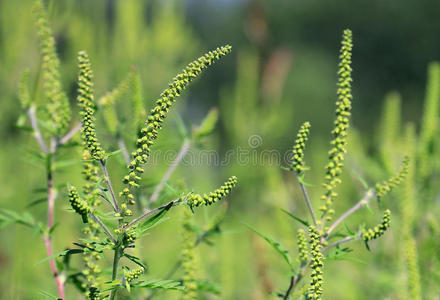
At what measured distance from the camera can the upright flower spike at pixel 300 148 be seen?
842 millimetres

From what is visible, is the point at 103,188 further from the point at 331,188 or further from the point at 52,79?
the point at 52,79

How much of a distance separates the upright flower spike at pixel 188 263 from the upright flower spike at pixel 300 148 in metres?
0.33

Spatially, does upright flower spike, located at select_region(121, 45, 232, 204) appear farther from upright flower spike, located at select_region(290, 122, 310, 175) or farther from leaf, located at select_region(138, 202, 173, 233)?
upright flower spike, located at select_region(290, 122, 310, 175)

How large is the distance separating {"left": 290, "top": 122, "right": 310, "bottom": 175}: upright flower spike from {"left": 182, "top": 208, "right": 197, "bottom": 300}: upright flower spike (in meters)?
0.33

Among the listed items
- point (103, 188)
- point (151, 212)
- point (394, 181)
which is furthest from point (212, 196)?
point (394, 181)

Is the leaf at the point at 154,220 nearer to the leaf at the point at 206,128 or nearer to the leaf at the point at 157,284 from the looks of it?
the leaf at the point at 157,284

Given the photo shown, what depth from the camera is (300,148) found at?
0.86 meters

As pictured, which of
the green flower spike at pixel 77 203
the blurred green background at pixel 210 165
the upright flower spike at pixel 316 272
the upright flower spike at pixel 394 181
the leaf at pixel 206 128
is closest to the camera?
the green flower spike at pixel 77 203

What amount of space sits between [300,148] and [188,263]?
39 centimetres

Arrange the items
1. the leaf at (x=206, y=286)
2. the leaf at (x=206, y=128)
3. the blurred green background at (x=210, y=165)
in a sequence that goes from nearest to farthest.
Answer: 1. the leaf at (x=206, y=286)
2. the leaf at (x=206, y=128)
3. the blurred green background at (x=210, y=165)

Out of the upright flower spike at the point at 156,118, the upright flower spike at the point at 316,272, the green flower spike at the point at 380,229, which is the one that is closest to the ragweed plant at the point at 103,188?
the upright flower spike at the point at 156,118

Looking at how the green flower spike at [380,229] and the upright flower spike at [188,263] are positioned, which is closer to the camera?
the green flower spike at [380,229]

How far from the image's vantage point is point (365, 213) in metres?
2.16

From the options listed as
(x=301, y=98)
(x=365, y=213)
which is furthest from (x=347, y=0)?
(x=365, y=213)
